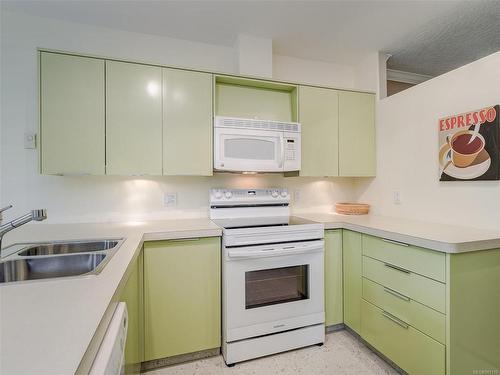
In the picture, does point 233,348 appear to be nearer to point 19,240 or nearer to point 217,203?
point 217,203

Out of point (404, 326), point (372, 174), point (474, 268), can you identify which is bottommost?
point (404, 326)

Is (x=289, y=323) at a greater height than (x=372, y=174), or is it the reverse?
(x=372, y=174)

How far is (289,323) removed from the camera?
1.84 metres

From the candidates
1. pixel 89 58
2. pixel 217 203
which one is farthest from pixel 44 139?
pixel 217 203

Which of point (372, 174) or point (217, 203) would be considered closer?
point (217, 203)

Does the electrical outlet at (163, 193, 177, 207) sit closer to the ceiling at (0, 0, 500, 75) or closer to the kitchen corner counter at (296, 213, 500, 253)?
the kitchen corner counter at (296, 213, 500, 253)

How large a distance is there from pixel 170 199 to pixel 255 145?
33.7 inches

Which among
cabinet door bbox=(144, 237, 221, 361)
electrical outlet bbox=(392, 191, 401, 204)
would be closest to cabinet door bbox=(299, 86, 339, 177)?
electrical outlet bbox=(392, 191, 401, 204)

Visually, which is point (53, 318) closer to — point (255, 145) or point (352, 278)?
point (255, 145)

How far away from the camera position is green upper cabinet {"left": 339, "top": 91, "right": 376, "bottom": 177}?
7.89ft

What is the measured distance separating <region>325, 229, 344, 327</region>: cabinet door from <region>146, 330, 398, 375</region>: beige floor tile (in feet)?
0.73

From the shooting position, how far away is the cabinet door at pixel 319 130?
227 centimetres

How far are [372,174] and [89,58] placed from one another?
2.51m

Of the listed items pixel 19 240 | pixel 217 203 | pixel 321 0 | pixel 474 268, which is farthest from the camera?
pixel 217 203
